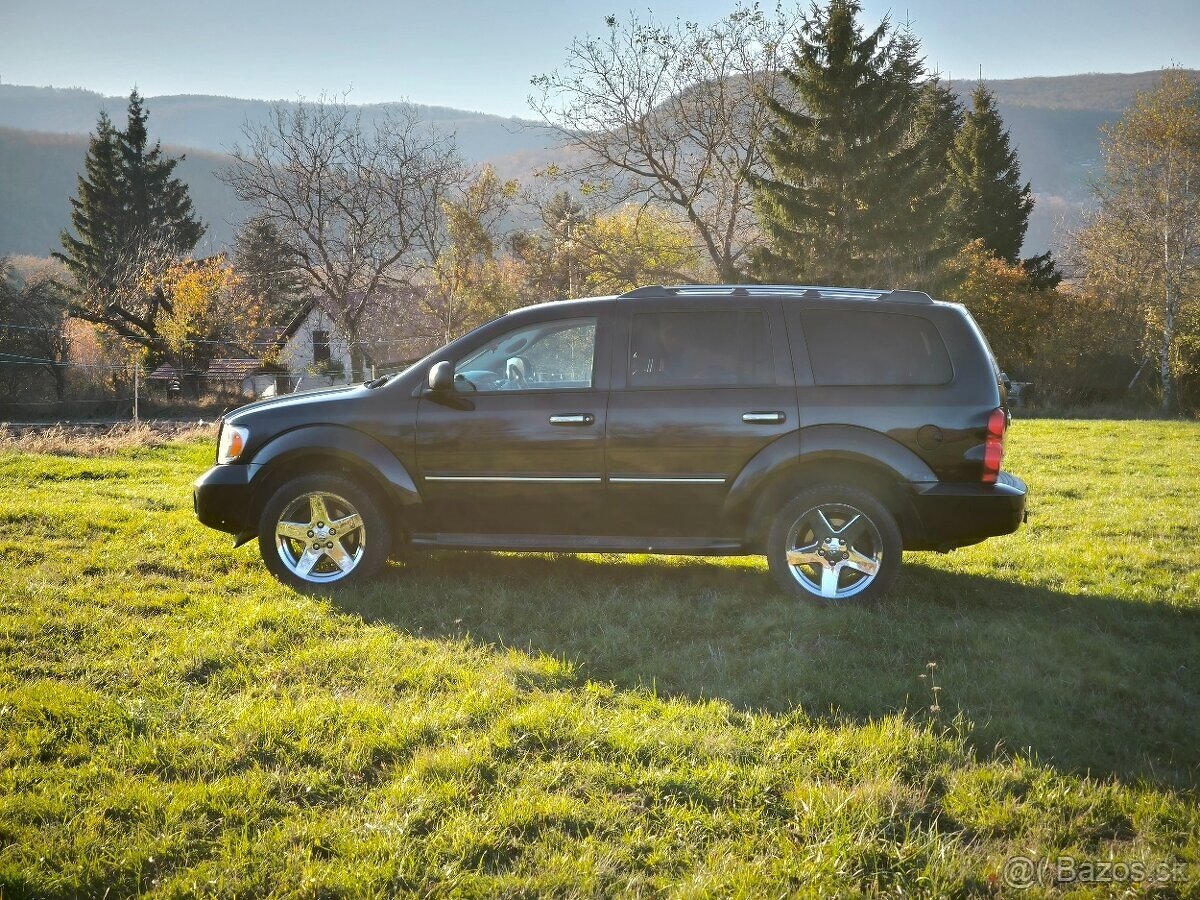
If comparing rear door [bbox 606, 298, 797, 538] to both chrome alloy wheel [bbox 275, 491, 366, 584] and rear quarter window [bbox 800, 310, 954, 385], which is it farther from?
chrome alloy wheel [bbox 275, 491, 366, 584]

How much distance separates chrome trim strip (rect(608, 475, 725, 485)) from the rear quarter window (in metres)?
0.91

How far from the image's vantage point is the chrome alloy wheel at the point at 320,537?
19.6 feet

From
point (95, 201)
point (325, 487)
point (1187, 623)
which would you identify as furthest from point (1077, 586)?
point (95, 201)

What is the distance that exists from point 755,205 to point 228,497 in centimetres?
2580

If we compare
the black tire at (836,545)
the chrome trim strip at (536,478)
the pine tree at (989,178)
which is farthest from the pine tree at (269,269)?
the black tire at (836,545)

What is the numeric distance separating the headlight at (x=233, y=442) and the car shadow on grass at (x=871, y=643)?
1.30 m

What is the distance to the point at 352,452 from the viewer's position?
5910 mm

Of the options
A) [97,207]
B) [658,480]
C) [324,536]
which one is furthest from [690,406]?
[97,207]

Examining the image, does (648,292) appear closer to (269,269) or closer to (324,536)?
(324,536)

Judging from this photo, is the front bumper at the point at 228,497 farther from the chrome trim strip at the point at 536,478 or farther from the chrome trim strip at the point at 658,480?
the chrome trim strip at the point at 658,480

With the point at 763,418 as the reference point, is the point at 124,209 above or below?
above

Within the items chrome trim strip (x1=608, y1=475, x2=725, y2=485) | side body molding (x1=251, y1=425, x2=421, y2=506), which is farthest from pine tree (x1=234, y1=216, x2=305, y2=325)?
chrome trim strip (x1=608, y1=475, x2=725, y2=485)

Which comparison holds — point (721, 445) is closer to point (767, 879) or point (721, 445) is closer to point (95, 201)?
point (767, 879)

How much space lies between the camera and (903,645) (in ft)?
16.0
